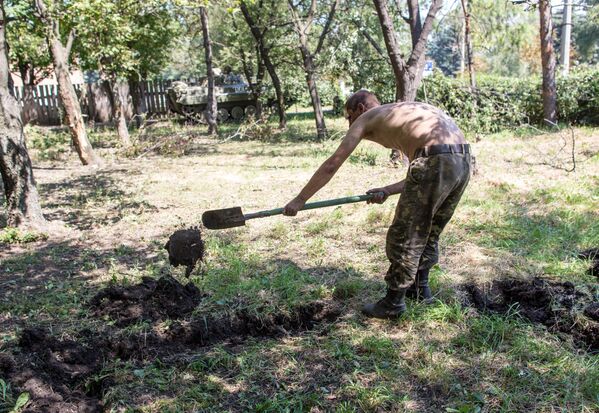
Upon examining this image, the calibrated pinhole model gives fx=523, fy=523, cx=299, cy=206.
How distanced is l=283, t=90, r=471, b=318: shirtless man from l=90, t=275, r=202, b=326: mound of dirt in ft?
3.54

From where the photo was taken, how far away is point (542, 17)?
1216 centimetres

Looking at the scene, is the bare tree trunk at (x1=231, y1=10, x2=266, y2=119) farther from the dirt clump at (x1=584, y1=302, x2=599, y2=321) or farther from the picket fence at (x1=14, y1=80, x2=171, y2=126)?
the dirt clump at (x1=584, y1=302, x2=599, y2=321)

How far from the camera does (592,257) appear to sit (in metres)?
4.53

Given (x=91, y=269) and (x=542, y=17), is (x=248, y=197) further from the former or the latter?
(x=542, y=17)

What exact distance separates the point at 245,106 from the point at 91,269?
56.5ft

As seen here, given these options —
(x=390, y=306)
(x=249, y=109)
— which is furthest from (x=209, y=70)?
(x=390, y=306)

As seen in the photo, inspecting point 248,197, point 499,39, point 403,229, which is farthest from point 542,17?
point 403,229

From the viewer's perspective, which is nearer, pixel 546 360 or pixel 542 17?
pixel 546 360

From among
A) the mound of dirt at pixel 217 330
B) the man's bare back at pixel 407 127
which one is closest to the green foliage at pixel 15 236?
the mound of dirt at pixel 217 330

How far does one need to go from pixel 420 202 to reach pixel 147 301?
6.81ft

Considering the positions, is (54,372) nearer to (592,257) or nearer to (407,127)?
(407,127)

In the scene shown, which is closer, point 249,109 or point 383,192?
point 383,192

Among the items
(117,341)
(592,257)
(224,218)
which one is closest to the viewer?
(117,341)

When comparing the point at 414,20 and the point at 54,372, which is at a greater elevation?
the point at 414,20
